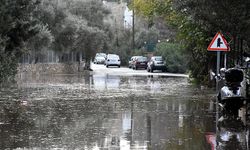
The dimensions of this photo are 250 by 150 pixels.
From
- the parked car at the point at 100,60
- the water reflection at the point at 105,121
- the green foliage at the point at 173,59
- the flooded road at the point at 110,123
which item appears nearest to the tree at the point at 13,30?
the water reflection at the point at 105,121

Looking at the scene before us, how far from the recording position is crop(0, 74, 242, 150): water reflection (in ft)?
34.3

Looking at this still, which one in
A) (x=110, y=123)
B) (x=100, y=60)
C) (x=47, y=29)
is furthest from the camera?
(x=100, y=60)

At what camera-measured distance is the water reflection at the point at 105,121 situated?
1045cm

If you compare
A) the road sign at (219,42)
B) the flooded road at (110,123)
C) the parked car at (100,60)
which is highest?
the road sign at (219,42)

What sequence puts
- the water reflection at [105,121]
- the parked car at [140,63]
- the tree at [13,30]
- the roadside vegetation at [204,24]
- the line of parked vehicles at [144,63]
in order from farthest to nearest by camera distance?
the parked car at [140,63], the line of parked vehicles at [144,63], the tree at [13,30], the roadside vegetation at [204,24], the water reflection at [105,121]

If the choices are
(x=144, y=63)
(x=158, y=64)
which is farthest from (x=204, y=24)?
(x=144, y=63)

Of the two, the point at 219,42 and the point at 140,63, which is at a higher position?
the point at 219,42

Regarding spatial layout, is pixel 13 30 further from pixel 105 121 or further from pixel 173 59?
pixel 173 59

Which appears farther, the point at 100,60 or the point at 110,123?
the point at 100,60

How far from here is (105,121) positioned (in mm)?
13508

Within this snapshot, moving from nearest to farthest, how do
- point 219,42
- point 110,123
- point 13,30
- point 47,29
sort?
1. point 110,123
2. point 219,42
3. point 13,30
4. point 47,29

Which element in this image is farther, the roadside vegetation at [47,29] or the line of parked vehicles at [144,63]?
the line of parked vehicles at [144,63]

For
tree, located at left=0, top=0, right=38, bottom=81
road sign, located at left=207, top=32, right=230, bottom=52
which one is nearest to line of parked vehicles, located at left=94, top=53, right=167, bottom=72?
tree, located at left=0, top=0, right=38, bottom=81

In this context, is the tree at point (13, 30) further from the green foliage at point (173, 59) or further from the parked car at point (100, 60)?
the parked car at point (100, 60)
